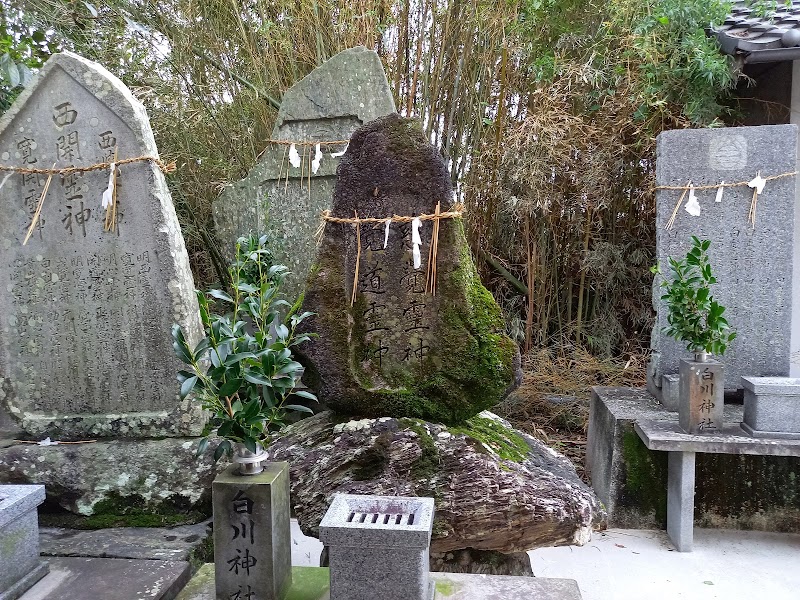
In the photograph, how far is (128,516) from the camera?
8.07 feet

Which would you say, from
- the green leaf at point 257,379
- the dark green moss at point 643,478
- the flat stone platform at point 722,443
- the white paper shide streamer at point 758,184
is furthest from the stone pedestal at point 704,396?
the green leaf at point 257,379

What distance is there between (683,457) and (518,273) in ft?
7.76

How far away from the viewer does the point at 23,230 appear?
8.57 feet

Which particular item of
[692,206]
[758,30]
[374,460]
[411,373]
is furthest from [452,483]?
[758,30]

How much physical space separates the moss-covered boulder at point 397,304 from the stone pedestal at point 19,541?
1.06 meters

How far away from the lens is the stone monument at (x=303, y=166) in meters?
3.76

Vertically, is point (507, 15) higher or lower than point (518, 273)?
higher

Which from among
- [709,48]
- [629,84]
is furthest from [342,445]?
[709,48]

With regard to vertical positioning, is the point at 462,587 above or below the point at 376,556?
below

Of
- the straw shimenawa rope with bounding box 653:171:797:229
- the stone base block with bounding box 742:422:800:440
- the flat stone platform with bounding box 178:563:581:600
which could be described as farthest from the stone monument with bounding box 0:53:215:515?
the straw shimenawa rope with bounding box 653:171:797:229

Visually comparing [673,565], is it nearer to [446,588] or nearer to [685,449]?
[685,449]

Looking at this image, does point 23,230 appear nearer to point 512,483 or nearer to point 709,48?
point 512,483

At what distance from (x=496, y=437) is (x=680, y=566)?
1291mm

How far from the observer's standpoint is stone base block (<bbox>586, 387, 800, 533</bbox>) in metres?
3.21
